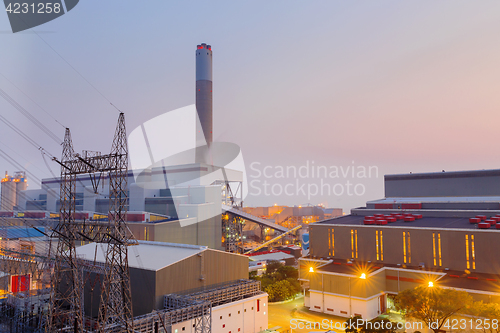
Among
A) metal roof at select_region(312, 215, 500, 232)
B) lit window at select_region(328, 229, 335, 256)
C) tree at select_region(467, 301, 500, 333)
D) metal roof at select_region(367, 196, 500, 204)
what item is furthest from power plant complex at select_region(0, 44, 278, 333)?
metal roof at select_region(367, 196, 500, 204)

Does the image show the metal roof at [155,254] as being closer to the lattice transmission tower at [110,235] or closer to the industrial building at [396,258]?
the lattice transmission tower at [110,235]

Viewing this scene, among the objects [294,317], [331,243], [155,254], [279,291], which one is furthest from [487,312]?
[155,254]

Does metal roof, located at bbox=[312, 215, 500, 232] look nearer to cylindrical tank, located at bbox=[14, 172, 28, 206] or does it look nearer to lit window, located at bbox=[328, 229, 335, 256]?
lit window, located at bbox=[328, 229, 335, 256]

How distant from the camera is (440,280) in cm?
3294

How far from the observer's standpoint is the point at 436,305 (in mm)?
25812

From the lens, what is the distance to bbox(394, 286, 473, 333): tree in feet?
84.0

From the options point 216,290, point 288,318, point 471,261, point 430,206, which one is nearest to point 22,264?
point 216,290

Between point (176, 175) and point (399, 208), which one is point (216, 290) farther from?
point (176, 175)

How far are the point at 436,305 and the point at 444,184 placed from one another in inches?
1464

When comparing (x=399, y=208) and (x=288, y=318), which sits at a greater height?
(x=399, y=208)

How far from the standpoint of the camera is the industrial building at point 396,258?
108 ft

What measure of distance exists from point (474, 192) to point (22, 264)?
6385 cm

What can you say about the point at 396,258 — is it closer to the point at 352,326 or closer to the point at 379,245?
the point at 379,245

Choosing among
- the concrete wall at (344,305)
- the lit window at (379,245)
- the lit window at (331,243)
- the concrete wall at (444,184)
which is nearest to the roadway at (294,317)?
the concrete wall at (344,305)
